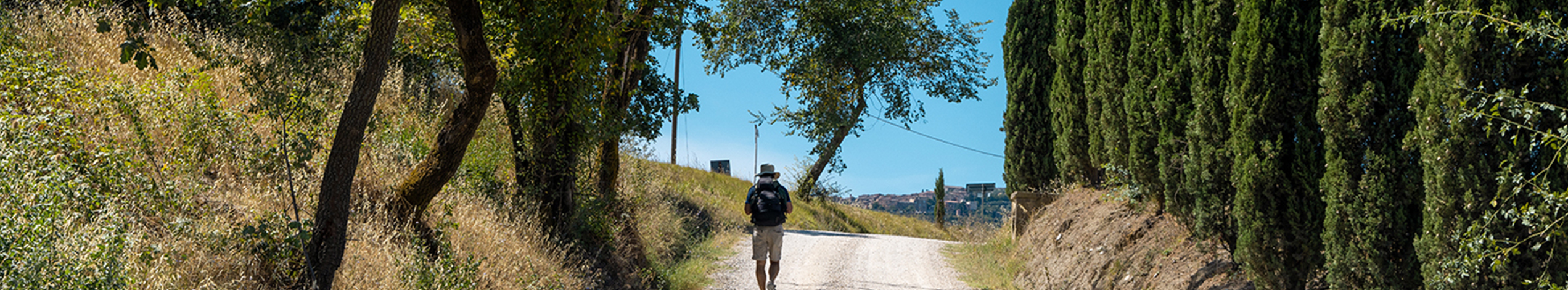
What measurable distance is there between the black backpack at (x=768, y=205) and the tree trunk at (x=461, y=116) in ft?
10.9

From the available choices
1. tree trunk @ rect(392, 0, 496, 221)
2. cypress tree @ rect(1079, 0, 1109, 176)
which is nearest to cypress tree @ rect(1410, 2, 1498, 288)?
cypress tree @ rect(1079, 0, 1109, 176)

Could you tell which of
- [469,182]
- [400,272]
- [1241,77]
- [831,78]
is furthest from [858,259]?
[831,78]

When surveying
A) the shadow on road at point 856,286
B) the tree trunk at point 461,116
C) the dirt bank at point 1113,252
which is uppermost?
the tree trunk at point 461,116

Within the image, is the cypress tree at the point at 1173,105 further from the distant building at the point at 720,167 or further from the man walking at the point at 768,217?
the distant building at the point at 720,167

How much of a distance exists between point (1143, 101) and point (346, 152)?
7305 mm

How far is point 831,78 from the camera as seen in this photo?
2567cm

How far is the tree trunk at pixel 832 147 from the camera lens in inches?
1044

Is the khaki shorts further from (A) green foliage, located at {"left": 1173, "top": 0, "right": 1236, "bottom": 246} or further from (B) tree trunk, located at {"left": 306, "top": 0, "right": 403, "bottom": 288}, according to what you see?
(B) tree trunk, located at {"left": 306, "top": 0, "right": 403, "bottom": 288}

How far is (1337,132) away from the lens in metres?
6.23

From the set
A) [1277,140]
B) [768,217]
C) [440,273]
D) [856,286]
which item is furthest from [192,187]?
[1277,140]

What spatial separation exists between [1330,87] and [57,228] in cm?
809

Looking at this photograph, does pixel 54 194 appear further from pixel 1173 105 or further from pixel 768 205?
pixel 1173 105

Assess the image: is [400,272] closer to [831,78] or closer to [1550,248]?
[1550,248]

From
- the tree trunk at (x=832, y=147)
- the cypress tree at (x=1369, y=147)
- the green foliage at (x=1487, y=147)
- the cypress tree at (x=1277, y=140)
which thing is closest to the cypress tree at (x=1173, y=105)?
the cypress tree at (x=1277, y=140)
